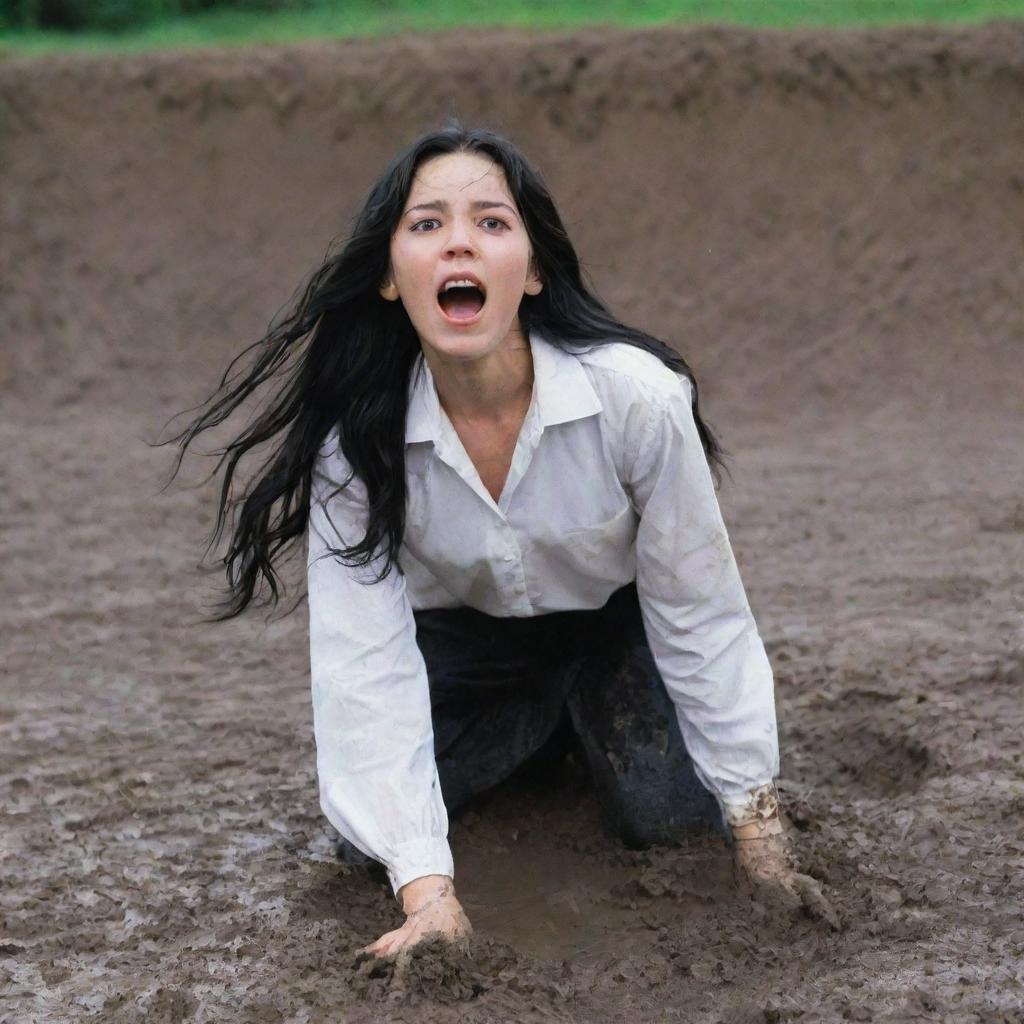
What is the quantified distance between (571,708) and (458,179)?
44.6 inches

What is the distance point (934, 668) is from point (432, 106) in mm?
5908

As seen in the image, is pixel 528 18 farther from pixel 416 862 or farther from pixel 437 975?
pixel 437 975

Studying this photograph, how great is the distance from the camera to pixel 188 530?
5637mm

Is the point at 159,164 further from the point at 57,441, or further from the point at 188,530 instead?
the point at 188,530

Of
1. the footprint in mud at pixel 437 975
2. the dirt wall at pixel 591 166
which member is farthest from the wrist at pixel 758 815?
the dirt wall at pixel 591 166

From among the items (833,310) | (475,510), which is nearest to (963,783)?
(475,510)

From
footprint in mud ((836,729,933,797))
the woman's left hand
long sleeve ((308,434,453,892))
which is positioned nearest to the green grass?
footprint in mud ((836,729,933,797))

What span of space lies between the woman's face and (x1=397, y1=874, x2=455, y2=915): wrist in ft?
2.85

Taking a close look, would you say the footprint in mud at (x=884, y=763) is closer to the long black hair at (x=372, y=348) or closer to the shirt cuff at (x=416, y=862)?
the long black hair at (x=372, y=348)

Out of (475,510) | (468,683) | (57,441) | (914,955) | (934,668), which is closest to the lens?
(914,955)

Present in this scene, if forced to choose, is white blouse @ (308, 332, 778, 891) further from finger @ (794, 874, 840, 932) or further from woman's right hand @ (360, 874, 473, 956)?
finger @ (794, 874, 840, 932)

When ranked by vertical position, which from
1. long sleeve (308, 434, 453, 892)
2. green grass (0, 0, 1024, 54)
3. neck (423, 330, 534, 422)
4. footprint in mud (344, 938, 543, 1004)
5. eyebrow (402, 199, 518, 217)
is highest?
green grass (0, 0, 1024, 54)

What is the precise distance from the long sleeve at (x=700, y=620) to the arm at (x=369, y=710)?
0.45m

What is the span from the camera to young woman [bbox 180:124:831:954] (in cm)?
256
